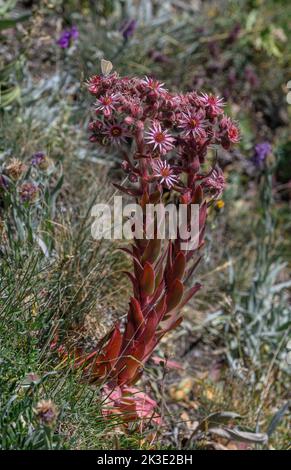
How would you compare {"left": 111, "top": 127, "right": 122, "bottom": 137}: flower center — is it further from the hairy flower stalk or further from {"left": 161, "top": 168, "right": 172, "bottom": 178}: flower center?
{"left": 161, "top": 168, "right": 172, "bottom": 178}: flower center

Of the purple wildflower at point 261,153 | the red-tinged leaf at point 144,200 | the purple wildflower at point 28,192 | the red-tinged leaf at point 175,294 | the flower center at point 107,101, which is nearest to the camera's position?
the flower center at point 107,101

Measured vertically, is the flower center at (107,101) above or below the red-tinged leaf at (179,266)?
above

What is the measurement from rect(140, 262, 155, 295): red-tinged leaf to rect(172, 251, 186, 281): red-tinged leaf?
11 cm

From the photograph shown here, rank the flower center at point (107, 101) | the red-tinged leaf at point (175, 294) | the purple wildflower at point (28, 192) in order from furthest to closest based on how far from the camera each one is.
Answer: the purple wildflower at point (28, 192) < the red-tinged leaf at point (175, 294) < the flower center at point (107, 101)

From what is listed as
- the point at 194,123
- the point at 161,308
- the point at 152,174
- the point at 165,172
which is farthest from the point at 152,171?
the point at 161,308

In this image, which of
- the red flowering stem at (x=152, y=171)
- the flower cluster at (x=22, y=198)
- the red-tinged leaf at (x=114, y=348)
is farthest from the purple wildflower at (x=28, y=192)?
the red-tinged leaf at (x=114, y=348)

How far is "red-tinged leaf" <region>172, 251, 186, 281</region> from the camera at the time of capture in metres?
2.46

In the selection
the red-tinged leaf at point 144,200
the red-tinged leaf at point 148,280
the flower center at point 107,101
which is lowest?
the red-tinged leaf at point 148,280

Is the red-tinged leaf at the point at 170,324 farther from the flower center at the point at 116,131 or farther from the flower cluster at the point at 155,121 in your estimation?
the flower center at the point at 116,131

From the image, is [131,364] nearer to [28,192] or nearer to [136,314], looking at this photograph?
[136,314]

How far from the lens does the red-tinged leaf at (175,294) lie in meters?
2.50

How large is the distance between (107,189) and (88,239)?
49 centimetres

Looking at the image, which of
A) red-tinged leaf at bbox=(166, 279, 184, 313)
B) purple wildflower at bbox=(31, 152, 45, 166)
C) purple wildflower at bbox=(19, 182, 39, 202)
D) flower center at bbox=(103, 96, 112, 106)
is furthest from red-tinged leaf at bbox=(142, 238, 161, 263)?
purple wildflower at bbox=(31, 152, 45, 166)

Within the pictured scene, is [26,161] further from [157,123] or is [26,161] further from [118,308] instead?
[157,123]
